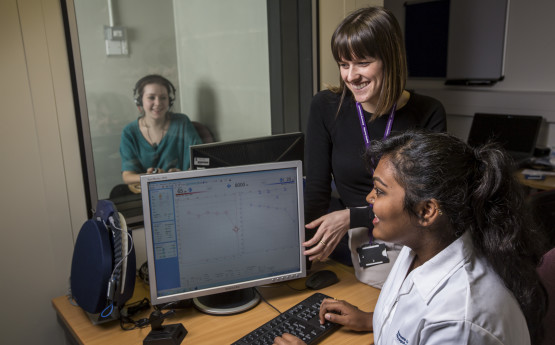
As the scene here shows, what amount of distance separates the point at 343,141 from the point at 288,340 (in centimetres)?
72

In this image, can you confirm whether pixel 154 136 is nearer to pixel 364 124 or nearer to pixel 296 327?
pixel 364 124

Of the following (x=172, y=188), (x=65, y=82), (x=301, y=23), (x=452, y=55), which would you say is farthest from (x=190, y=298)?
(x=452, y=55)

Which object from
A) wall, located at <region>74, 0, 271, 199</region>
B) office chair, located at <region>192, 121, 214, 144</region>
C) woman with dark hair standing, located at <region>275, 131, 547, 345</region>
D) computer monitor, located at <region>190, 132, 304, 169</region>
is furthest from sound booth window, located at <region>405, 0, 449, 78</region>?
woman with dark hair standing, located at <region>275, 131, 547, 345</region>

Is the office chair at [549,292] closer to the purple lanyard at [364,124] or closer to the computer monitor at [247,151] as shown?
the purple lanyard at [364,124]

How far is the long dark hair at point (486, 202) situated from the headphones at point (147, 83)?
1533 millimetres

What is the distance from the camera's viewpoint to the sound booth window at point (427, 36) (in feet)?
14.1

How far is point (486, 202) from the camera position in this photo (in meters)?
0.95

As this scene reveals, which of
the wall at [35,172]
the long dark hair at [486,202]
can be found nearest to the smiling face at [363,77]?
the long dark hair at [486,202]

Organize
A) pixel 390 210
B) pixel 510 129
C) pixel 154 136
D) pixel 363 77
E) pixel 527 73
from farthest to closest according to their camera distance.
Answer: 1. pixel 527 73
2. pixel 510 129
3. pixel 154 136
4. pixel 363 77
5. pixel 390 210

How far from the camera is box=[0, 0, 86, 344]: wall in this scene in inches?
59.7

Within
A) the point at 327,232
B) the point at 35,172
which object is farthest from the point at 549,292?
the point at 35,172

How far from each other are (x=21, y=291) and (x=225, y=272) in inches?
32.2

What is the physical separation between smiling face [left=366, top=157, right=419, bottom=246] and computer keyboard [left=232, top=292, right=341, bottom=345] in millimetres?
362

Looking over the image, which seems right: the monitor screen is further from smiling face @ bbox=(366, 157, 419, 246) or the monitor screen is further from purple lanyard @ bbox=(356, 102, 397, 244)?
smiling face @ bbox=(366, 157, 419, 246)
